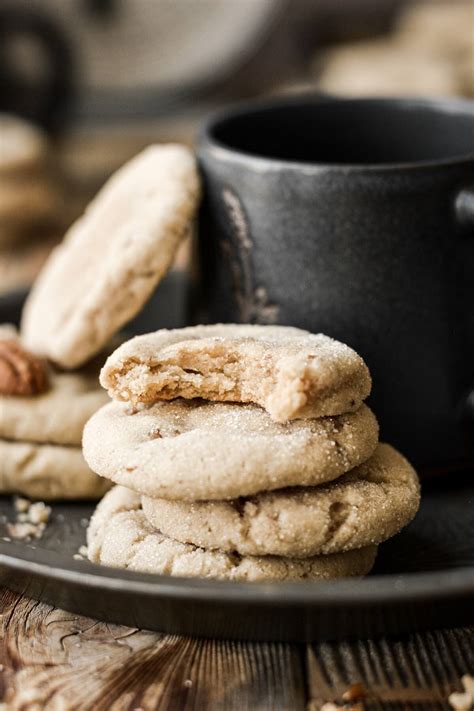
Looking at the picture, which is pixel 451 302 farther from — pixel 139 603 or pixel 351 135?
pixel 139 603

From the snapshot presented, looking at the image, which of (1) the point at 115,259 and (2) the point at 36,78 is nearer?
(1) the point at 115,259

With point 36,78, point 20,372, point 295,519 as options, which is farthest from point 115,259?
point 36,78

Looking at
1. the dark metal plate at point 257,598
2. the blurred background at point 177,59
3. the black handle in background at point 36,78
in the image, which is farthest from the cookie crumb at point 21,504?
the black handle in background at point 36,78

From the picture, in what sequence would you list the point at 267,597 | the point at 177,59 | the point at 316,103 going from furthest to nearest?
the point at 177,59
the point at 316,103
the point at 267,597

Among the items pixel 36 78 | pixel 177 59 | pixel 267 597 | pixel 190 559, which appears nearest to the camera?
pixel 267 597

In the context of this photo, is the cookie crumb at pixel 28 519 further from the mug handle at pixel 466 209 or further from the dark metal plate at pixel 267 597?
the mug handle at pixel 466 209

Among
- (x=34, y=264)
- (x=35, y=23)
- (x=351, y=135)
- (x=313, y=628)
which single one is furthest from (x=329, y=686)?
(x=35, y=23)

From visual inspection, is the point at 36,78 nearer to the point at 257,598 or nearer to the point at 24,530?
the point at 24,530
